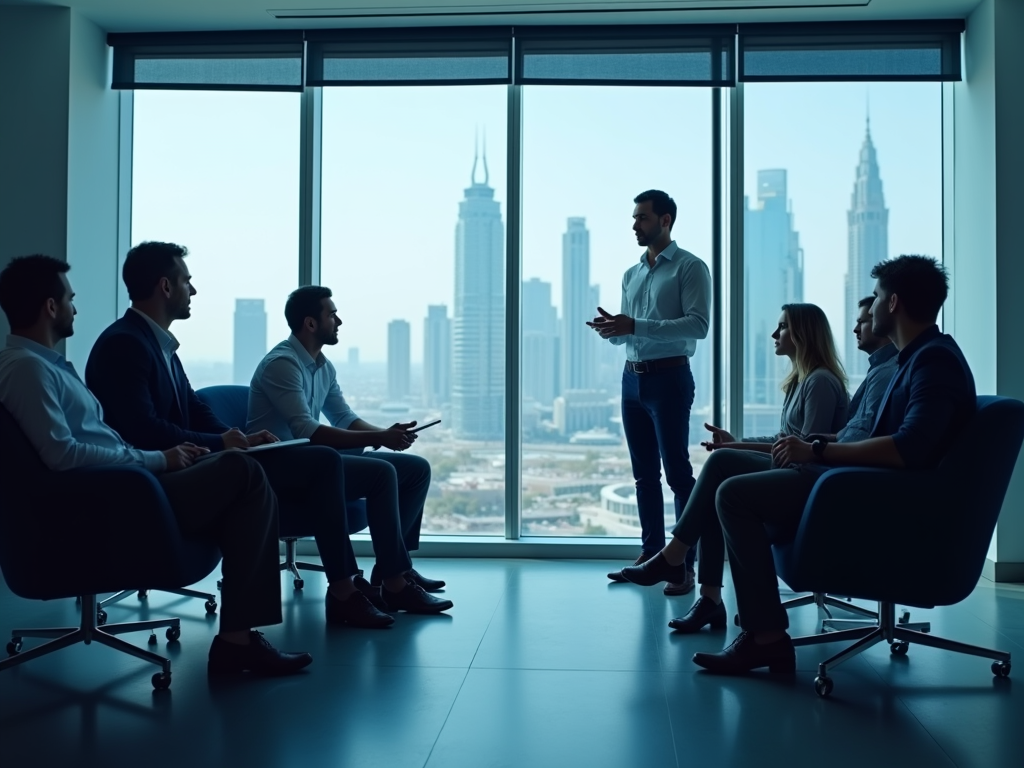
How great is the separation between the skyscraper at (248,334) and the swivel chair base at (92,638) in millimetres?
2060

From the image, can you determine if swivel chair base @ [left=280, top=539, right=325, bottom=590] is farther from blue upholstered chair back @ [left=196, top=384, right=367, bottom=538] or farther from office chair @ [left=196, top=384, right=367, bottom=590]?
blue upholstered chair back @ [left=196, top=384, right=367, bottom=538]

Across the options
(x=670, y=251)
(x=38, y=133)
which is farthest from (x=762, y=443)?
(x=38, y=133)

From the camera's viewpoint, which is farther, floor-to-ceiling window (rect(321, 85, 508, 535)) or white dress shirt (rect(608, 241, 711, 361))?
floor-to-ceiling window (rect(321, 85, 508, 535))

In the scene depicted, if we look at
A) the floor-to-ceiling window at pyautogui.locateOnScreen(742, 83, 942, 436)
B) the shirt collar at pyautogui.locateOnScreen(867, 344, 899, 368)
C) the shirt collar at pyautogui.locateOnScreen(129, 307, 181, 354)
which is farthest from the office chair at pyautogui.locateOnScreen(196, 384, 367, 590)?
the floor-to-ceiling window at pyautogui.locateOnScreen(742, 83, 942, 436)

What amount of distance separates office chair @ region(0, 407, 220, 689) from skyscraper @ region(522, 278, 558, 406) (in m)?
2.56

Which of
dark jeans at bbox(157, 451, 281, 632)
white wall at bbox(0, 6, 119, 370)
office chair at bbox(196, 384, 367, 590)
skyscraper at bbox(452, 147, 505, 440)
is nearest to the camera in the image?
dark jeans at bbox(157, 451, 281, 632)

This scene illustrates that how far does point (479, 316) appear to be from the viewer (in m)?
4.98

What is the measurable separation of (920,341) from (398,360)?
9.34 feet

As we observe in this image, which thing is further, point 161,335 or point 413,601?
point 413,601

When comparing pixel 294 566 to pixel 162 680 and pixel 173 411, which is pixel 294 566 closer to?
pixel 173 411

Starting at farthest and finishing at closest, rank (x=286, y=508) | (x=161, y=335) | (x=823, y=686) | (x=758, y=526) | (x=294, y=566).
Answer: (x=294, y=566) → (x=286, y=508) → (x=161, y=335) → (x=758, y=526) → (x=823, y=686)

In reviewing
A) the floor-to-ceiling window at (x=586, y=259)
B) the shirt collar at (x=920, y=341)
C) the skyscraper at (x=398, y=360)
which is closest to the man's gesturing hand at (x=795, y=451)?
the shirt collar at (x=920, y=341)

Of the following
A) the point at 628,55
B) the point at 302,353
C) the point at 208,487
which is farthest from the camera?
the point at 628,55

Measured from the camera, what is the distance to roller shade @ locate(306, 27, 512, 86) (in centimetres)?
480
